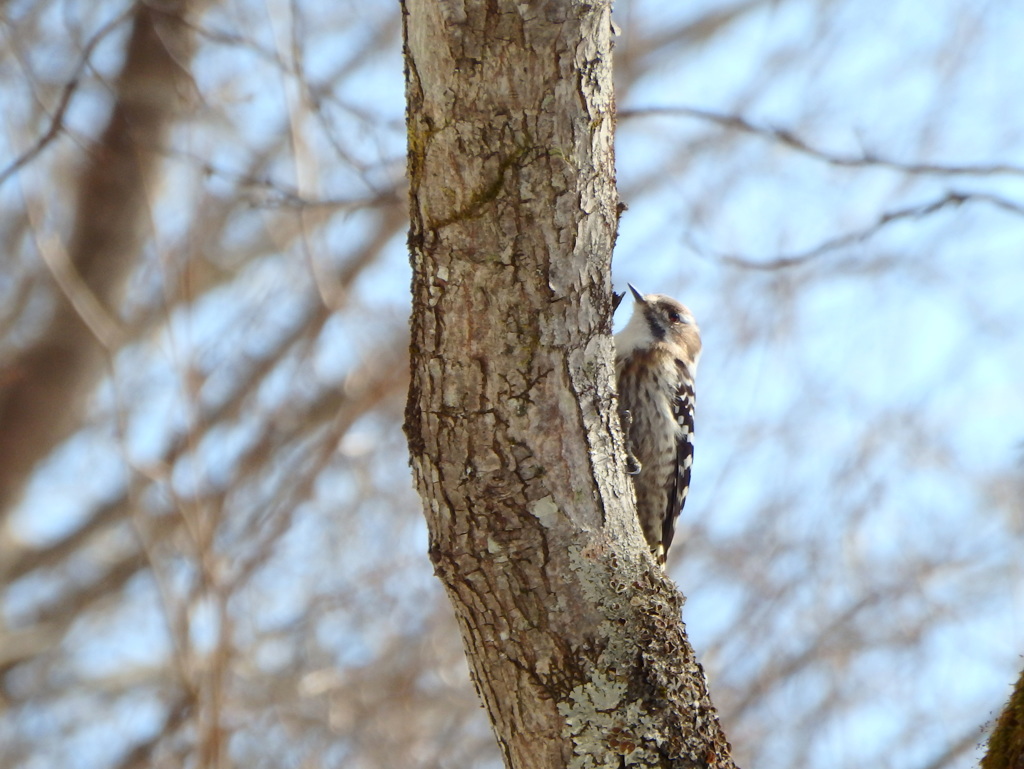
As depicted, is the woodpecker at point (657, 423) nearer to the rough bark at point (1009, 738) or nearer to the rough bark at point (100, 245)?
the rough bark at point (1009, 738)

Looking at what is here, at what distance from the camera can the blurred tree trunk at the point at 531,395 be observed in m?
2.06

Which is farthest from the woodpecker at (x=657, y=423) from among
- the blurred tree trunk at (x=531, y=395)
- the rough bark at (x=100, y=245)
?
the rough bark at (x=100, y=245)

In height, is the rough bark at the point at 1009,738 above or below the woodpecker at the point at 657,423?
below

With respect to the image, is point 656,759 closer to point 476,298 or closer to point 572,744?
point 572,744

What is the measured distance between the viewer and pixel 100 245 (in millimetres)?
8711

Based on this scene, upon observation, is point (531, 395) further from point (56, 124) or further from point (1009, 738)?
point (56, 124)

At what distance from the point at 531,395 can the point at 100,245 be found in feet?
24.5

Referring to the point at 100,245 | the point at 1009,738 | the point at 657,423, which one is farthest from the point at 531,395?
the point at 100,245

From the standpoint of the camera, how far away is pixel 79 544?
10.1 metres

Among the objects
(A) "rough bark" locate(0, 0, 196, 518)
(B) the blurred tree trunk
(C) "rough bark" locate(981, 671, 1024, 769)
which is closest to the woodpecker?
(B) the blurred tree trunk

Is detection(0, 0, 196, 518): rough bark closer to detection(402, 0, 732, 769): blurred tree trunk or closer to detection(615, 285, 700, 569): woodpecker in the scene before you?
detection(615, 285, 700, 569): woodpecker

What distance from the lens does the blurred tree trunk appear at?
6.75 ft

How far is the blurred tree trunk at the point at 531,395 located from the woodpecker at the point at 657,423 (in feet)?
8.72

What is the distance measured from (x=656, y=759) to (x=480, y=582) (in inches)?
21.0
